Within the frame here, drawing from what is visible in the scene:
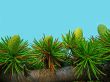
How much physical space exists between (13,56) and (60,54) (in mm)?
203

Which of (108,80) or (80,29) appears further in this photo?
(80,29)

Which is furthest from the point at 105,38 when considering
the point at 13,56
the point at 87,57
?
the point at 13,56

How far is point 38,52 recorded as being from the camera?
A: 150cm

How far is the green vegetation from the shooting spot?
57.4 inches

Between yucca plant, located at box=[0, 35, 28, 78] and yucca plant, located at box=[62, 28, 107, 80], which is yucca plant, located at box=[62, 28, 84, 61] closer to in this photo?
yucca plant, located at box=[62, 28, 107, 80]

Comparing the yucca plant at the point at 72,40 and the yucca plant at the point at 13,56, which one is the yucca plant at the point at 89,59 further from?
the yucca plant at the point at 13,56

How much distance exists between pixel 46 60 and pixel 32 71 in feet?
0.26

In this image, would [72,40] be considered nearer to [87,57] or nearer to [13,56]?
[87,57]

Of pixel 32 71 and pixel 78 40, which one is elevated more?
pixel 78 40

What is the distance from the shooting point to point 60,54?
1486mm

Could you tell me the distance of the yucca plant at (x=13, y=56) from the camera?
4.84 ft

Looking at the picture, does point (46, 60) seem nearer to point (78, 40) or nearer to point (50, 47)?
point (50, 47)

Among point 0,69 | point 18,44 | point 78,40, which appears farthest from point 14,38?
point 78,40

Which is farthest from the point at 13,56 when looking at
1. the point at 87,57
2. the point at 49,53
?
the point at 87,57
